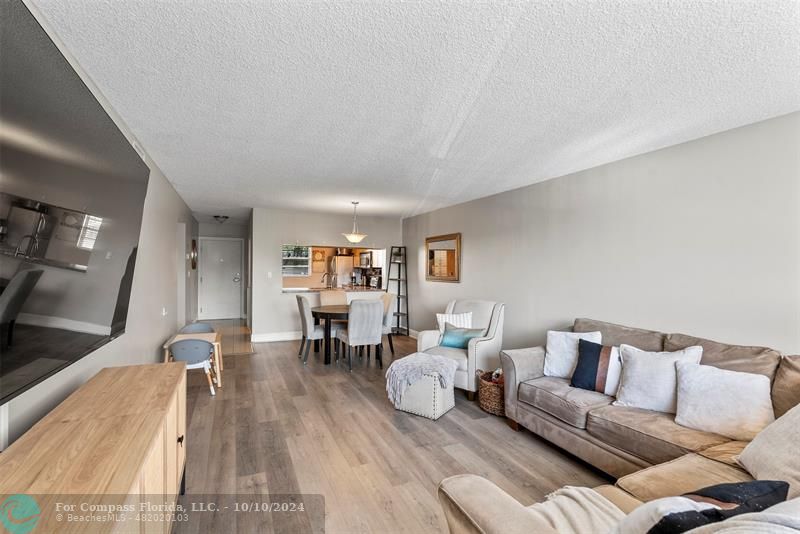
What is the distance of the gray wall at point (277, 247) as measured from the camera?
241 inches

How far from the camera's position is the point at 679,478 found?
1.57 m

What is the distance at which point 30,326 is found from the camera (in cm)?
114

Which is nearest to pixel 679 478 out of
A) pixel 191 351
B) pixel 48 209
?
pixel 48 209

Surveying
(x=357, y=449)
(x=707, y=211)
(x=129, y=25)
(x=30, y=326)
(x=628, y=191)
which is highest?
(x=129, y=25)

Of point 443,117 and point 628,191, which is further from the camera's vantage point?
point 628,191

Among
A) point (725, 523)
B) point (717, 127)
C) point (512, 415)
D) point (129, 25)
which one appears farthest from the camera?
point (512, 415)

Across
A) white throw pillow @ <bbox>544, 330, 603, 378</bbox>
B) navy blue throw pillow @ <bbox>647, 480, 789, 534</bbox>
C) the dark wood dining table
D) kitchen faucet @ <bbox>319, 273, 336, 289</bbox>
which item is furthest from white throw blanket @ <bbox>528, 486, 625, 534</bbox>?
kitchen faucet @ <bbox>319, 273, 336, 289</bbox>

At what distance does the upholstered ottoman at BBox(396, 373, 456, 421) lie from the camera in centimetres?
316

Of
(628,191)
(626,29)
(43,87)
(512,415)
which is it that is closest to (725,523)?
(626,29)

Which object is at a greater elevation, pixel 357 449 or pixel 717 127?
pixel 717 127

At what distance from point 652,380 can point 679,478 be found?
2.82 feet

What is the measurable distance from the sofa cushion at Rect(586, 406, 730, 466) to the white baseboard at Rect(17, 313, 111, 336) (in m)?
2.82

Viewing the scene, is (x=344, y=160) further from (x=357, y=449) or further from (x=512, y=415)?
(x=512, y=415)

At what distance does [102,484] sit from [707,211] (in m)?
3.56
